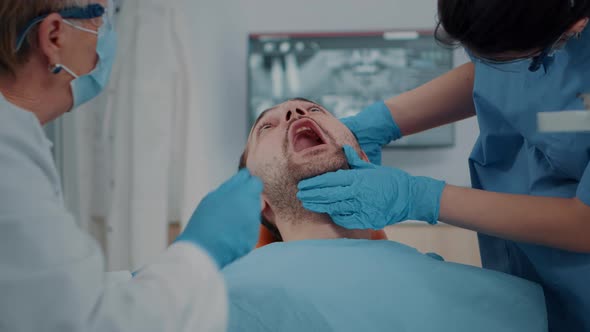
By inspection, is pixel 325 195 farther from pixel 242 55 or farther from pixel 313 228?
pixel 242 55

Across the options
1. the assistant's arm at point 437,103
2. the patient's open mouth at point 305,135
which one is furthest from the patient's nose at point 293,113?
the assistant's arm at point 437,103

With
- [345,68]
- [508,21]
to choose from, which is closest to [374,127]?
[508,21]

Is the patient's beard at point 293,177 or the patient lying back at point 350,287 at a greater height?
the patient's beard at point 293,177

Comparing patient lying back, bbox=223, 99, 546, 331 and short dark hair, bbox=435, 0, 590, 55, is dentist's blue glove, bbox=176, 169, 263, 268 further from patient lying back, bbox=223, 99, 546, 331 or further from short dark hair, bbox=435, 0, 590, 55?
short dark hair, bbox=435, 0, 590, 55

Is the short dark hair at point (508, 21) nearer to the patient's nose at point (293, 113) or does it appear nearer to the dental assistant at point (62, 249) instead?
the dental assistant at point (62, 249)

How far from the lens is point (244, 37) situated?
320cm

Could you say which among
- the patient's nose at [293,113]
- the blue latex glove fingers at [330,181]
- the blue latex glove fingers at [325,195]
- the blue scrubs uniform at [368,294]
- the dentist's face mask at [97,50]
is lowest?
the blue scrubs uniform at [368,294]

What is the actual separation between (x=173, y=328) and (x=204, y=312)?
53 mm

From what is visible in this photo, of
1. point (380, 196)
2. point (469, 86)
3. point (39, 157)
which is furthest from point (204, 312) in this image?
point (469, 86)

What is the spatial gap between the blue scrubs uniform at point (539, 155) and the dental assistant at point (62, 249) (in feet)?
2.16

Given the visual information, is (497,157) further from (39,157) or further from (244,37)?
(244,37)

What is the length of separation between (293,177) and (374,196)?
0.26 metres

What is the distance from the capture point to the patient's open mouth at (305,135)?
1536 mm

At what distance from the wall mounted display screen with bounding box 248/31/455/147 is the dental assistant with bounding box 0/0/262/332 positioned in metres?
2.02
